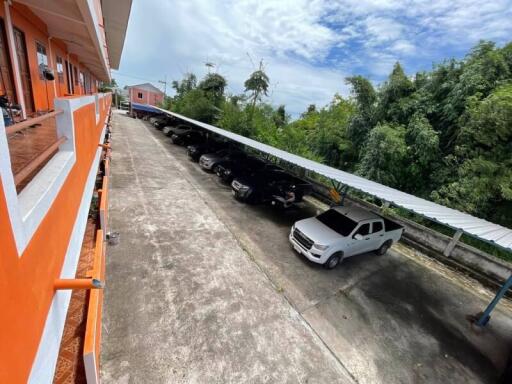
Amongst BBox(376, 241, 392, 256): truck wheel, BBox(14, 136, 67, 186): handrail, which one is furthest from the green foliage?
BBox(14, 136, 67, 186): handrail

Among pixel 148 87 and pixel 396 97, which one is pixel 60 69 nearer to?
pixel 396 97

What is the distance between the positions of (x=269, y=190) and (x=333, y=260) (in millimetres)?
4720

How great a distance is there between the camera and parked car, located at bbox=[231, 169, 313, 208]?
34.9ft

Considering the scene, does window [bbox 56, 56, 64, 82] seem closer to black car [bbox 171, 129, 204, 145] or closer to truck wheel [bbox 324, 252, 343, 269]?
black car [bbox 171, 129, 204, 145]

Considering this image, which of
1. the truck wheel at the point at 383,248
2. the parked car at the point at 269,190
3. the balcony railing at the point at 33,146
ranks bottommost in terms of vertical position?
the truck wheel at the point at 383,248

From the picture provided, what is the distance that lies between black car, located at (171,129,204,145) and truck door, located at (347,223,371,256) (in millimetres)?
17144

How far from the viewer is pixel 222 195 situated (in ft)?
37.4

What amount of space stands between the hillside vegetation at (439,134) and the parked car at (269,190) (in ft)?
20.4

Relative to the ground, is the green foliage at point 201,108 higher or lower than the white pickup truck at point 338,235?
higher

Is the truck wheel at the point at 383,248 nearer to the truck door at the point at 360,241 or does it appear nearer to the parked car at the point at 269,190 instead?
the truck door at the point at 360,241

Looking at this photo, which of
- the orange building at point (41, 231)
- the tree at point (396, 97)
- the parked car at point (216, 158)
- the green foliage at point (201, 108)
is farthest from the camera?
the green foliage at point (201, 108)

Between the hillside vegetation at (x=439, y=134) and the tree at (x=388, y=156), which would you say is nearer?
the hillside vegetation at (x=439, y=134)

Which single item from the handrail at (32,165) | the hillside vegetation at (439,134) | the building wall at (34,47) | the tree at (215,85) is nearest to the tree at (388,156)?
the hillside vegetation at (439,134)

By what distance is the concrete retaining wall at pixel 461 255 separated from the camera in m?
7.56
